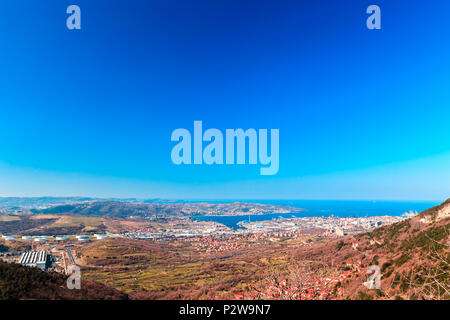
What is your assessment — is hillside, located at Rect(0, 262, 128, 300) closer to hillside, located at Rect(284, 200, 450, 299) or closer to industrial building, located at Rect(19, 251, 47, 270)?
hillside, located at Rect(284, 200, 450, 299)

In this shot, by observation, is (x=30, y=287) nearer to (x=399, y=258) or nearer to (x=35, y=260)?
(x=399, y=258)

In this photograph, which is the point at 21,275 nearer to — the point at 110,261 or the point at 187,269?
the point at 187,269

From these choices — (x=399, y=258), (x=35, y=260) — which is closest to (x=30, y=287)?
(x=399, y=258)

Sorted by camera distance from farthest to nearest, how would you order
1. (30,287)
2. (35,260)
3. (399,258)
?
(35,260) < (399,258) < (30,287)

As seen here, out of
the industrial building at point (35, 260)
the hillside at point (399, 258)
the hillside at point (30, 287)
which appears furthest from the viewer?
the industrial building at point (35, 260)

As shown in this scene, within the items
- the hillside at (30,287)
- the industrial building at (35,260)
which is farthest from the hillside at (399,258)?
the industrial building at (35,260)

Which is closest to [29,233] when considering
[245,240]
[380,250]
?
[245,240]

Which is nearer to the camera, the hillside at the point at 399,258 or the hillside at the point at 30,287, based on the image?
the hillside at the point at 30,287

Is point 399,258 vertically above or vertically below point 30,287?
below

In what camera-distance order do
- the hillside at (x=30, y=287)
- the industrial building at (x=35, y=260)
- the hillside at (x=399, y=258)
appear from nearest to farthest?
the hillside at (x=30, y=287), the hillside at (x=399, y=258), the industrial building at (x=35, y=260)

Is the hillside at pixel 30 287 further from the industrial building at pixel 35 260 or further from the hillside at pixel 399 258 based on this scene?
the industrial building at pixel 35 260

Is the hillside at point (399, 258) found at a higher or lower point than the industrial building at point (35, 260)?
higher
